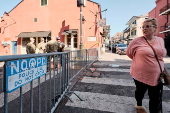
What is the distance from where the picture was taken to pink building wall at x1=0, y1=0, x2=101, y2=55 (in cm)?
1505

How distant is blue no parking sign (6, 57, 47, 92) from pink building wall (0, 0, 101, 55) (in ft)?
43.0

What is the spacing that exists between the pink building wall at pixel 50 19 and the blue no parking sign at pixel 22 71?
13108 mm

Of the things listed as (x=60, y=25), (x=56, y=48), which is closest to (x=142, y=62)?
(x=56, y=48)

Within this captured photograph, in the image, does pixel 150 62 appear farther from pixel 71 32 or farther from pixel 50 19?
pixel 50 19

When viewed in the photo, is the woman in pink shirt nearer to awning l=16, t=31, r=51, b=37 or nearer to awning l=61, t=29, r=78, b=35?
awning l=61, t=29, r=78, b=35

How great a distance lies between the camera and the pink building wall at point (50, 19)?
15.1 metres

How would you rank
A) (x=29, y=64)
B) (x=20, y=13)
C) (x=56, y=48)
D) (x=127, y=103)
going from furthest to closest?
(x=20, y=13) → (x=56, y=48) → (x=127, y=103) → (x=29, y=64)

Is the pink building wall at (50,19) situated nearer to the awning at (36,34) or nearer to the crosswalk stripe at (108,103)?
the awning at (36,34)

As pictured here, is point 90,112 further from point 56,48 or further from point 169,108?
point 56,48

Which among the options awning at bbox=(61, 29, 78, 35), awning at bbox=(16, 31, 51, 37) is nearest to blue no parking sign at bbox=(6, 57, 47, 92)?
awning at bbox=(61, 29, 78, 35)

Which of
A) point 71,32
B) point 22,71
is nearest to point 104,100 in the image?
point 22,71

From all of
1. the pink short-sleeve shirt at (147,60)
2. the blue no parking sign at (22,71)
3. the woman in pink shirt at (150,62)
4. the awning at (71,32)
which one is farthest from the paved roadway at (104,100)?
the awning at (71,32)

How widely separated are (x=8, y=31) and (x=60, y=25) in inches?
324

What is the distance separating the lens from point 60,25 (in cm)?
1591
